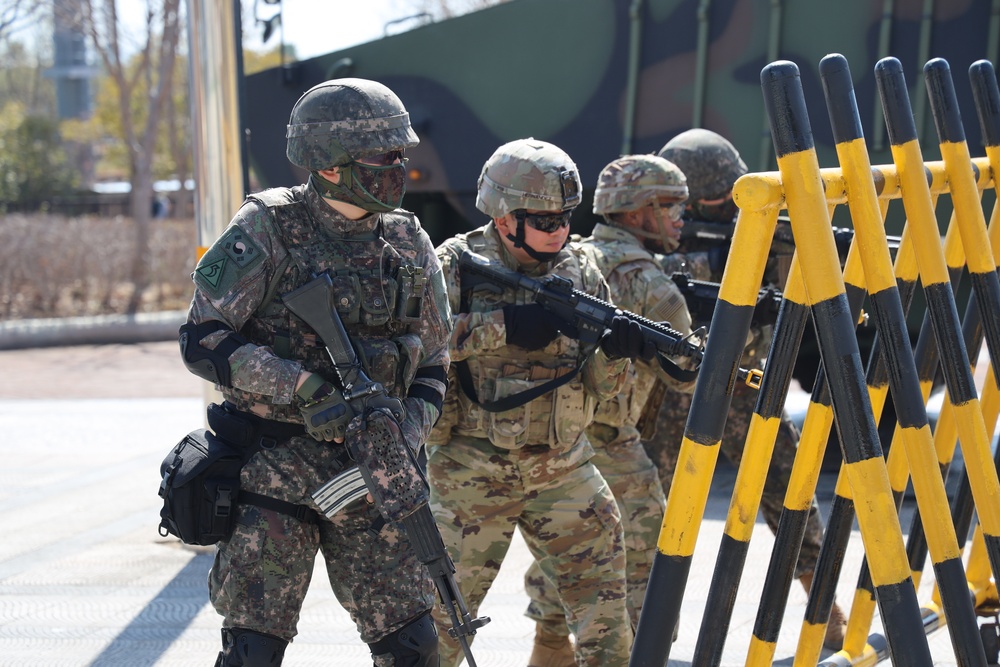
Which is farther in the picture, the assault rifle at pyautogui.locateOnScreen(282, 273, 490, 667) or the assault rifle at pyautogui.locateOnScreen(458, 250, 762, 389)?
the assault rifle at pyautogui.locateOnScreen(458, 250, 762, 389)

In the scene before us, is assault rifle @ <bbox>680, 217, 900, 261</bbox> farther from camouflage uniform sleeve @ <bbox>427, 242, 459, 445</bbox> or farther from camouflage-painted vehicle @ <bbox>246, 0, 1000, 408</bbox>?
camouflage-painted vehicle @ <bbox>246, 0, 1000, 408</bbox>

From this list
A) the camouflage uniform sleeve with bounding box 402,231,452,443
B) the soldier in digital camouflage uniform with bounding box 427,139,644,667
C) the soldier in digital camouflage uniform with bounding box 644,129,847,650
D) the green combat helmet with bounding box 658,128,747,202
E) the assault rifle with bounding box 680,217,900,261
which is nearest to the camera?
the camouflage uniform sleeve with bounding box 402,231,452,443

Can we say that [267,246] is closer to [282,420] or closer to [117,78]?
[282,420]

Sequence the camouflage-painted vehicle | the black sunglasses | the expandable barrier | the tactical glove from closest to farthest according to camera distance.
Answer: the expandable barrier, the tactical glove, the black sunglasses, the camouflage-painted vehicle

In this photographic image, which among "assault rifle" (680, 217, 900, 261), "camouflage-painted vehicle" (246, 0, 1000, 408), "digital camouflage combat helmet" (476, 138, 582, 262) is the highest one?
"camouflage-painted vehicle" (246, 0, 1000, 408)

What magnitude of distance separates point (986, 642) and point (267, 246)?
8.17 feet

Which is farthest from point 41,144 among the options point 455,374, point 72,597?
point 455,374

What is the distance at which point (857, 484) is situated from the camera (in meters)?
2.38

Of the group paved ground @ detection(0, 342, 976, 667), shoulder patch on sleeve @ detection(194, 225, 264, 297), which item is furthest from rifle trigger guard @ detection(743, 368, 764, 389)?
paved ground @ detection(0, 342, 976, 667)

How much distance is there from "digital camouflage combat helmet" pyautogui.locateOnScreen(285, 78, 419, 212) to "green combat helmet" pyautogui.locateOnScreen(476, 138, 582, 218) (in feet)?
1.94

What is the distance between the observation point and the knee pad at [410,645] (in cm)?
296

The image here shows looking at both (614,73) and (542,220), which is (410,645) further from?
(614,73)

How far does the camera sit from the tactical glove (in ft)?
9.17

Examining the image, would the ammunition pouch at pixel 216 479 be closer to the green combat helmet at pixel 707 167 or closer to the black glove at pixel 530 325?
the black glove at pixel 530 325
